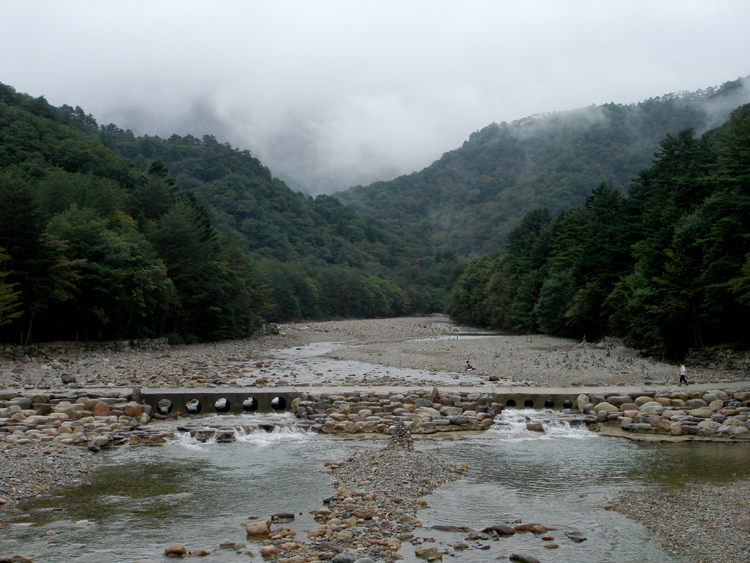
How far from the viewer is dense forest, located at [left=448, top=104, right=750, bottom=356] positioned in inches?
1169

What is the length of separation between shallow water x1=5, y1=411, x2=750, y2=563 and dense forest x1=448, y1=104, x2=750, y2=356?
52.3 ft

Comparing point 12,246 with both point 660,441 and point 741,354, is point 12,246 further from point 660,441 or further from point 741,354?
point 741,354

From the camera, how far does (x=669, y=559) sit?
9391 mm

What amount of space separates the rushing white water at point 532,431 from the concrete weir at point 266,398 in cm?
143

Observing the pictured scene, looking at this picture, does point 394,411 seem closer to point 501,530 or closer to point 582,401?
point 582,401

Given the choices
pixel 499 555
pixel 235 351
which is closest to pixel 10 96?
pixel 235 351

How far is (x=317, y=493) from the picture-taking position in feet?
42.7

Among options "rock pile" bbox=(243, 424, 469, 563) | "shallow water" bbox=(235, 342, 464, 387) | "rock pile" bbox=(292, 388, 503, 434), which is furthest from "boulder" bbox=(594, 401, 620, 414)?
"rock pile" bbox=(243, 424, 469, 563)

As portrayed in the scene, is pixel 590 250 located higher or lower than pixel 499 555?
higher

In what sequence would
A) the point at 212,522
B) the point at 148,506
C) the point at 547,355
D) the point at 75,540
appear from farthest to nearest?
the point at 547,355 < the point at 148,506 < the point at 212,522 < the point at 75,540

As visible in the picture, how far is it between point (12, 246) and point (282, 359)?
20.6 metres

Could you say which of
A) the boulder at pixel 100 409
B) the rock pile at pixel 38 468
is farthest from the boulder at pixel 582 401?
the boulder at pixel 100 409

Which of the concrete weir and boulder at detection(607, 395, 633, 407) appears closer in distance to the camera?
boulder at detection(607, 395, 633, 407)

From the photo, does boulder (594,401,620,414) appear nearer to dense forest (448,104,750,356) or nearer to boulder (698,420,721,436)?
boulder (698,420,721,436)
